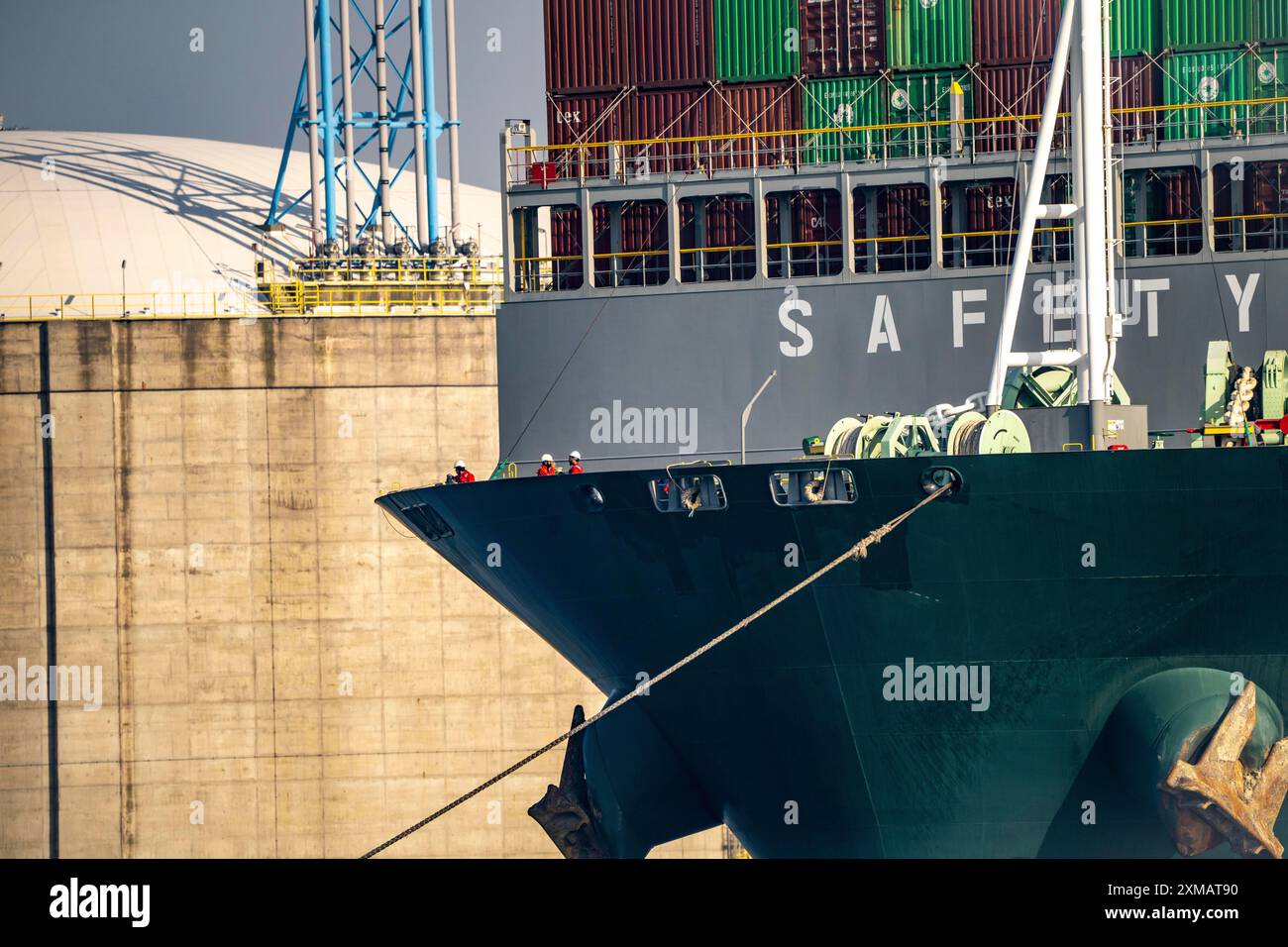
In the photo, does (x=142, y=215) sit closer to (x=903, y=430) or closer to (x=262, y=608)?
(x=262, y=608)

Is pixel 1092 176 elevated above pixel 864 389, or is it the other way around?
pixel 1092 176

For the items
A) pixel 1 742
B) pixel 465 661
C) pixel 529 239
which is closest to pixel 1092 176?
pixel 529 239

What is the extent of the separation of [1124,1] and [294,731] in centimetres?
2523

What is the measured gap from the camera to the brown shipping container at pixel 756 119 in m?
34.6

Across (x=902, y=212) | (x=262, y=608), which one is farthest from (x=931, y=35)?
(x=262, y=608)

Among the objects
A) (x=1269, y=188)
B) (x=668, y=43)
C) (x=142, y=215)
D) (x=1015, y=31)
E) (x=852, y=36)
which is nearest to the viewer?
(x=1269, y=188)

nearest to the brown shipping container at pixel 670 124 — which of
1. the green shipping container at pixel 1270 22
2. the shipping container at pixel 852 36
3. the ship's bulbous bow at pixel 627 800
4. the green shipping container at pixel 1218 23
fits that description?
the shipping container at pixel 852 36

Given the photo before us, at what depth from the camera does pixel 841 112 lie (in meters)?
34.4

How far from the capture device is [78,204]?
52750mm

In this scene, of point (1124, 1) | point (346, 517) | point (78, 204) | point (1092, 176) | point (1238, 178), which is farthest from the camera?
point (78, 204)

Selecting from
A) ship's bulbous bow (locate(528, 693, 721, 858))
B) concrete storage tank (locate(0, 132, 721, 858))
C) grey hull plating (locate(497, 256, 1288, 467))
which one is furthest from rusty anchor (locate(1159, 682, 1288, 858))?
concrete storage tank (locate(0, 132, 721, 858))

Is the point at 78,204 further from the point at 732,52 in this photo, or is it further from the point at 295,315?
the point at 732,52

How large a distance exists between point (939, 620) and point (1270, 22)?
17612 mm

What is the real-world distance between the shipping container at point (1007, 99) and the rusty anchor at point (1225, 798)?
1596cm
